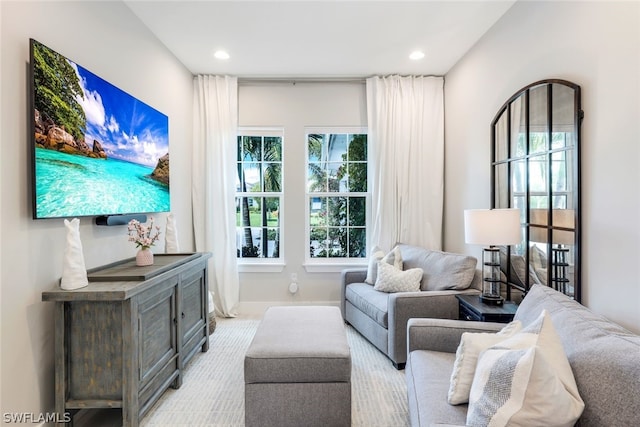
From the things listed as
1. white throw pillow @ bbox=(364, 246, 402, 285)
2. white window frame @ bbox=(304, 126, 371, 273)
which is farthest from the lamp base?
white window frame @ bbox=(304, 126, 371, 273)

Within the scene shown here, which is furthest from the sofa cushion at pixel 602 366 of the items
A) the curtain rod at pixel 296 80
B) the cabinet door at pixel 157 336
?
the curtain rod at pixel 296 80

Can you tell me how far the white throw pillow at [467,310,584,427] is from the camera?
38.0 inches

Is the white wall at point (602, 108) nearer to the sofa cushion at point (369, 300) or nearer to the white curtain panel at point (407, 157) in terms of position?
the white curtain panel at point (407, 157)

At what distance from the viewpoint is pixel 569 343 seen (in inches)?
47.7

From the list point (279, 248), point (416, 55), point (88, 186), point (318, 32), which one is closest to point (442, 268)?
point (279, 248)

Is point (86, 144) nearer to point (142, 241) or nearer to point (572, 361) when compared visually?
point (142, 241)

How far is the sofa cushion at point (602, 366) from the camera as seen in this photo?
0.94 m

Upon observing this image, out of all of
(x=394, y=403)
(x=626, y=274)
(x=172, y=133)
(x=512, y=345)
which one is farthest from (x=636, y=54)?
(x=172, y=133)

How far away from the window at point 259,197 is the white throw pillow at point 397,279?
1441 millimetres

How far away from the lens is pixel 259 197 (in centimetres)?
389

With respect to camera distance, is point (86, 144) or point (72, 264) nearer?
point (72, 264)

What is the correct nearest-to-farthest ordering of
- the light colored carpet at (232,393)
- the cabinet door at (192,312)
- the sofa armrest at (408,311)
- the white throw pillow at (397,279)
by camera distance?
the light colored carpet at (232,393) < the cabinet door at (192,312) < the sofa armrest at (408,311) < the white throw pillow at (397,279)

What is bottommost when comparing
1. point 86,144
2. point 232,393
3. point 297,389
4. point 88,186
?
point 232,393

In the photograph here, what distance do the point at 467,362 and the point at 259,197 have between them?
3.04m
